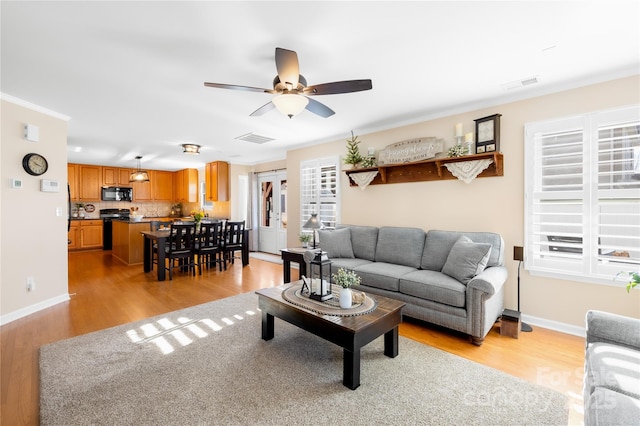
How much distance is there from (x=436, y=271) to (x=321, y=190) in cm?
276

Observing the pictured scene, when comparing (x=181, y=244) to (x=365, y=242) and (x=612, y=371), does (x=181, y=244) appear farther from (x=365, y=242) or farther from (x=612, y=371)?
(x=612, y=371)

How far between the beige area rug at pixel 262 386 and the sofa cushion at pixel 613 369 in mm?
495

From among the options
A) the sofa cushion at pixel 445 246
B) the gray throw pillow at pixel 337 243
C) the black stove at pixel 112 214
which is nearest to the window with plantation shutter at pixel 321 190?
the gray throw pillow at pixel 337 243

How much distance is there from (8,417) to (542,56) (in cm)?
471

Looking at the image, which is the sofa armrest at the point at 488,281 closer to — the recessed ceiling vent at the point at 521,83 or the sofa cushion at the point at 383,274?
the sofa cushion at the point at 383,274

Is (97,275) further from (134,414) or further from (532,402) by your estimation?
(532,402)

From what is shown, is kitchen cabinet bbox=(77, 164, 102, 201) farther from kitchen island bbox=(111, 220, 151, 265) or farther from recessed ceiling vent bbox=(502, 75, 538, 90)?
recessed ceiling vent bbox=(502, 75, 538, 90)

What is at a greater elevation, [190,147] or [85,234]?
[190,147]

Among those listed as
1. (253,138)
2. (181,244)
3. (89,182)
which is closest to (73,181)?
(89,182)

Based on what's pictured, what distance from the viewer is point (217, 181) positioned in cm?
754

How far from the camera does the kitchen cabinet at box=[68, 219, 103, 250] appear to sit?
7910 mm

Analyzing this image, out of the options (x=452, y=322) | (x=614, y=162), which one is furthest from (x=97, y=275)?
(x=614, y=162)

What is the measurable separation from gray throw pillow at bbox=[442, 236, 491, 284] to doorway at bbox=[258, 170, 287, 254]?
478 centimetres

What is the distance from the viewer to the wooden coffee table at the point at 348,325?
2018 millimetres
